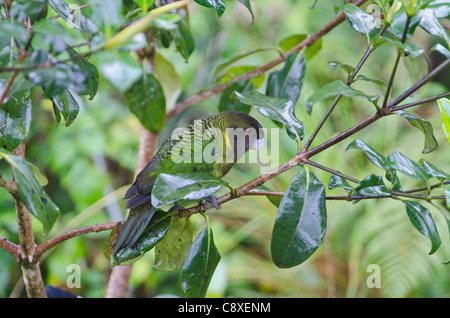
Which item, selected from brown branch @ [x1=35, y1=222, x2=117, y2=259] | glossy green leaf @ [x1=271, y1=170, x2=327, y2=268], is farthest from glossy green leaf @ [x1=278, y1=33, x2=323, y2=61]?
brown branch @ [x1=35, y1=222, x2=117, y2=259]

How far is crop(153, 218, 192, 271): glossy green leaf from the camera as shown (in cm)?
75

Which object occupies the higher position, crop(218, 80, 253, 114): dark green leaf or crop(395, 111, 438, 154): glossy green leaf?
crop(395, 111, 438, 154): glossy green leaf

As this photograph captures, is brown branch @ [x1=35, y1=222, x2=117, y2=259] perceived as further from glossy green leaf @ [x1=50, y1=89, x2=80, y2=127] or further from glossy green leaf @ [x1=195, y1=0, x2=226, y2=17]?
glossy green leaf @ [x1=195, y1=0, x2=226, y2=17]

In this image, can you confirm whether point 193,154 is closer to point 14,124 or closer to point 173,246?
point 173,246

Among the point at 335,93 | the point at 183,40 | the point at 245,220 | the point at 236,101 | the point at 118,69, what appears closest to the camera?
the point at 118,69

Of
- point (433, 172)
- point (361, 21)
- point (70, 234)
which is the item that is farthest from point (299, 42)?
point (70, 234)

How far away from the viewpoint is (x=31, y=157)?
229cm

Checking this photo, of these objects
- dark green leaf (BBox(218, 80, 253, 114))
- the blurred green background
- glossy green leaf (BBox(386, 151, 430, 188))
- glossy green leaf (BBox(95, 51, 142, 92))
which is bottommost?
the blurred green background

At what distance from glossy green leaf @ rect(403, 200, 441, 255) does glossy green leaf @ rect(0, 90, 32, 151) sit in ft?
1.78

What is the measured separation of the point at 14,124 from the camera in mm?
611

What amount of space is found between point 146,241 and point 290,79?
47 centimetres

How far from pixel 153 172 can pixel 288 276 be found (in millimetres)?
1543

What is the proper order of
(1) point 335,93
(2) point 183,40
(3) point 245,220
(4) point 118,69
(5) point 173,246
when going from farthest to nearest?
(3) point 245,220 < (2) point 183,40 < (5) point 173,246 < (1) point 335,93 < (4) point 118,69
